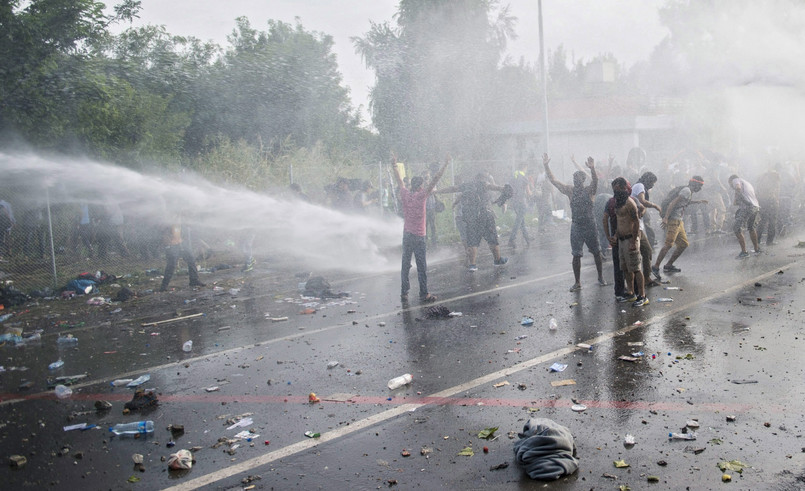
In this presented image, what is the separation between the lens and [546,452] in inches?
169

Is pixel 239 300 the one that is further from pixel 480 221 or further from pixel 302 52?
pixel 302 52

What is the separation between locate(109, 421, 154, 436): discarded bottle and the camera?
5258 mm

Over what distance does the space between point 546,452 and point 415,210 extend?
6233mm

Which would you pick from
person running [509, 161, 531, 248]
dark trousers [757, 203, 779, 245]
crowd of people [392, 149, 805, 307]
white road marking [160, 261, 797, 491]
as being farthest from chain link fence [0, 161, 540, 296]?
white road marking [160, 261, 797, 491]

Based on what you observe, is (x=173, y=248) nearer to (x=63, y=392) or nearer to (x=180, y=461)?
(x=63, y=392)

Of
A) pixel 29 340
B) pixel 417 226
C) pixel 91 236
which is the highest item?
pixel 417 226

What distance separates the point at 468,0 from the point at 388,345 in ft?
101

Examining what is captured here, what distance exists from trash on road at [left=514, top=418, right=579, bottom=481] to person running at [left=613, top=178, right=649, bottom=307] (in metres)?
4.91

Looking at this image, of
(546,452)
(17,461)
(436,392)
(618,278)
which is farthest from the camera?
(618,278)

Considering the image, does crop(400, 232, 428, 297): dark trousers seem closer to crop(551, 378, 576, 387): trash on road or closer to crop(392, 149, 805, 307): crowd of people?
crop(392, 149, 805, 307): crowd of people

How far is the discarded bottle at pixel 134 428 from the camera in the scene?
5258 mm

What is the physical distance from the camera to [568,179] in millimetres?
26672

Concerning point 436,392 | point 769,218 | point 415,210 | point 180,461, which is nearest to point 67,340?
point 180,461

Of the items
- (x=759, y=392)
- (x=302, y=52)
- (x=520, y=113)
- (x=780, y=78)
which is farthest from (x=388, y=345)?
(x=520, y=113)
